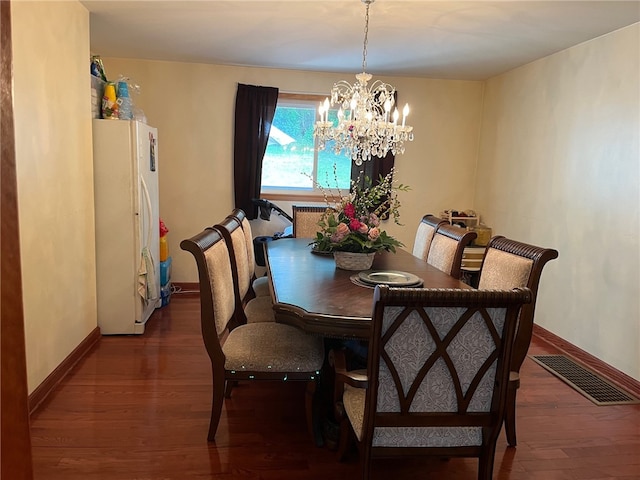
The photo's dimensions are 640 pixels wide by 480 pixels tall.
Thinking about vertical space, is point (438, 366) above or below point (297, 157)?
below

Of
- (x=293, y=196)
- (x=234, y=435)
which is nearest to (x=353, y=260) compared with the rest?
(x=234, y=435)

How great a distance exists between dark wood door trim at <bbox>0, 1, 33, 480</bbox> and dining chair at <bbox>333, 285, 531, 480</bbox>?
3.22 feet

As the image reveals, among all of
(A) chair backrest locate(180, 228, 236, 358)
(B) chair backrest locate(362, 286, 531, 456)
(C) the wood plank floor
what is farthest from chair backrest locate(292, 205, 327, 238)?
(B) chair backrest locate(362, 286, 531, 456)

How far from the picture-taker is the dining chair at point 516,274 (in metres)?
2.00

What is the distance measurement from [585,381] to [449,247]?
129cm

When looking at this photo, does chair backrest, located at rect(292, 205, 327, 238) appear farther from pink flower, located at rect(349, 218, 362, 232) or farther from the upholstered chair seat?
→ the upholstered chair seat

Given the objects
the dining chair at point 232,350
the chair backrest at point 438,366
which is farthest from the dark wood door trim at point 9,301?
the dining chair at point 232,350

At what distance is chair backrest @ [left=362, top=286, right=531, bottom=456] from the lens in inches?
56.7

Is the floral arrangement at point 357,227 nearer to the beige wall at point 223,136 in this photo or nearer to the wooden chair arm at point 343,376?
the wooden chair arm at point 343,376

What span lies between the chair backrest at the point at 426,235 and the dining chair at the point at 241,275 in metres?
1.19

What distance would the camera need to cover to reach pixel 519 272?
2.09 meters

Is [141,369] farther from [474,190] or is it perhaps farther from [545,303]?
[474,190]

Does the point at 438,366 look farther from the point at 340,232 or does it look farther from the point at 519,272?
the point at 340,232

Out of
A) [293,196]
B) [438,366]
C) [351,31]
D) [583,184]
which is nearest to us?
[438,366]
